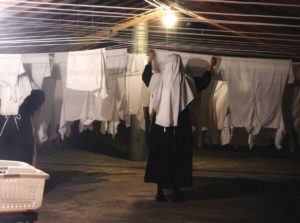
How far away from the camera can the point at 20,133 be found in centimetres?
647

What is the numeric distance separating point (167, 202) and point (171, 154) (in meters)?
0.79

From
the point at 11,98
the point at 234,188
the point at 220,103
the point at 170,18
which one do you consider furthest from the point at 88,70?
the point at 234,188

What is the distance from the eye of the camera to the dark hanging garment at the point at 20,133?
21.0 feet

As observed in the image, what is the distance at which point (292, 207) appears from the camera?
276 inches

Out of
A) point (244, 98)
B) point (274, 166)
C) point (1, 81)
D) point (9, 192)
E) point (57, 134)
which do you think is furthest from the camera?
point (274, 166)

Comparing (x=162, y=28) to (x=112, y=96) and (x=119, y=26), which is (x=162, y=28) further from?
(x=112, y=96)

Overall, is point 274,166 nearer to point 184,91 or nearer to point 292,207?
point 292,207

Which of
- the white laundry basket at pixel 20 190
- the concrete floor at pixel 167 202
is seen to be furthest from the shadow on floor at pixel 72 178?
the white laundry basket at pixel 20 190

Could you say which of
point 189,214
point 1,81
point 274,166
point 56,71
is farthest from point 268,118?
point 274,166

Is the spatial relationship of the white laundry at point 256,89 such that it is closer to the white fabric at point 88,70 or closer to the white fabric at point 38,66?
the white fabric at point 88,70

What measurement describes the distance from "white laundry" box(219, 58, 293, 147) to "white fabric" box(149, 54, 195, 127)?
0.60 meters

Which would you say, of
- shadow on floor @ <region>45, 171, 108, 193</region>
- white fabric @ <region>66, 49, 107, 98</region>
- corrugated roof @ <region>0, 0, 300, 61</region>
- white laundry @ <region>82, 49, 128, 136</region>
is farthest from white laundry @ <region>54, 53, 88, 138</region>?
shadow on floor @ <region>45, 171, 108, 193</region>

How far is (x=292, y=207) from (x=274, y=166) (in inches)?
160

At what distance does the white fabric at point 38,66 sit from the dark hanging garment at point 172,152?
1.44m
